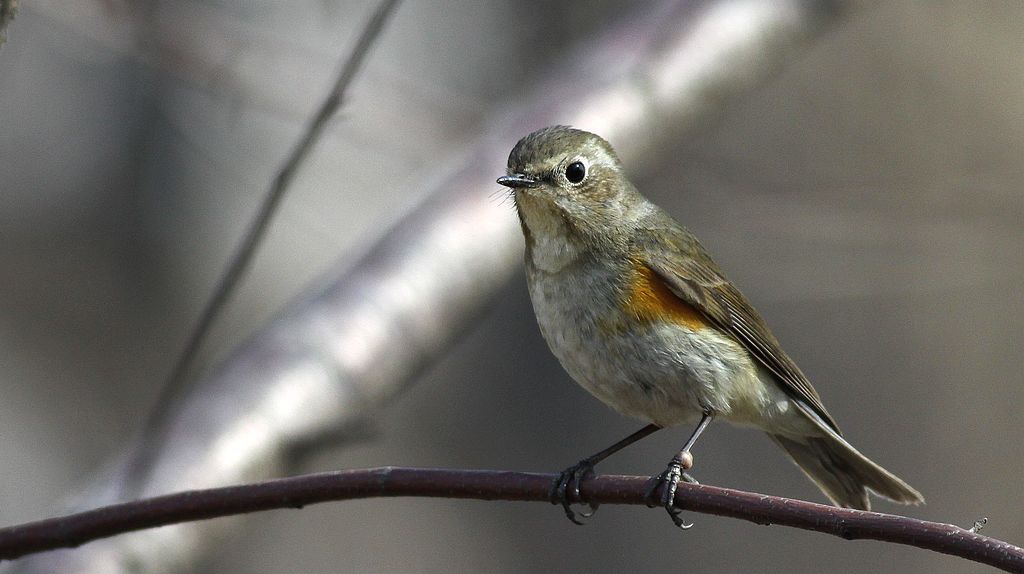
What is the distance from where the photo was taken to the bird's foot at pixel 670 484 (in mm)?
2094

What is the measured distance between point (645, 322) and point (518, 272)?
2.35 m

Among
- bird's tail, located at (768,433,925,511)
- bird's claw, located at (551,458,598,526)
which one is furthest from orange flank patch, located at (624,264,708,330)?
bird's tail, located at (768,433,925,511)

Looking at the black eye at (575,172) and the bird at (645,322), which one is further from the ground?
the black eye at (575,172)

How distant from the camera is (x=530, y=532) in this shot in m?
6.46

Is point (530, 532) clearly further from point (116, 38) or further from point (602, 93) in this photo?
point (116, 38)

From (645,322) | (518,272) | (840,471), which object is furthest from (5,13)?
(518,272)

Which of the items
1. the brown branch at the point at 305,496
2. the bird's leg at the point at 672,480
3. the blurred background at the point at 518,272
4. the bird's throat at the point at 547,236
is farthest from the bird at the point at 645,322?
the blurred background at the point at 518,272

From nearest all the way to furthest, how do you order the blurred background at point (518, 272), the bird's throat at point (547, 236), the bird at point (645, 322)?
the bird at point (645, 322) < the bird's throat at point (547, 236) < the blurred background at point (518, 272)

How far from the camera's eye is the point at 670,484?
2258 millimetres

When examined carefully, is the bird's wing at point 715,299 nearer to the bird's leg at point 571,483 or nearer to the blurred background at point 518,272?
the bird's leg at point 571,483

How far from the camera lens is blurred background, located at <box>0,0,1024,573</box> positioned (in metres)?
5.36

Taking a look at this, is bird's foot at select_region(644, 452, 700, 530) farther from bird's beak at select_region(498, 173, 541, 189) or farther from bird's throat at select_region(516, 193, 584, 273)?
bird's beak at select_region(498, 173, 541, 189)

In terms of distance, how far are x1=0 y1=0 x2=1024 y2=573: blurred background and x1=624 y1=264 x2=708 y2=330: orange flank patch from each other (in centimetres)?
189

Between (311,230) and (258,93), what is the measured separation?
2.24 metres
